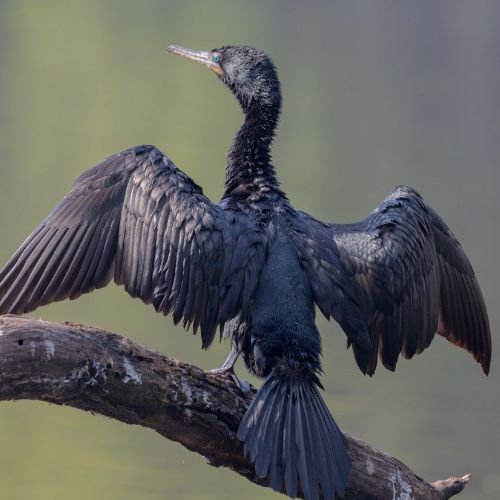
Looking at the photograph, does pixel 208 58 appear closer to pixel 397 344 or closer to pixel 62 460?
pixel 397 344

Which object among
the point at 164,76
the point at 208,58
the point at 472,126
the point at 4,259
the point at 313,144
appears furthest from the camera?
the point at 164,76

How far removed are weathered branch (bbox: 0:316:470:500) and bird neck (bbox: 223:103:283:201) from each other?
753 millimetres

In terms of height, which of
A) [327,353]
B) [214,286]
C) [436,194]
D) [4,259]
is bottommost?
[214,286]

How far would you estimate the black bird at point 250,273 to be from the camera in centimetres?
413

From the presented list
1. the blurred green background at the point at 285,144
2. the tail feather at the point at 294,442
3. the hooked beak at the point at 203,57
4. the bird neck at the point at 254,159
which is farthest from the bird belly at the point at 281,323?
the blurred green background at the point at 285,144

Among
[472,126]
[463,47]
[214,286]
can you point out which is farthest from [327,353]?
[463,47]

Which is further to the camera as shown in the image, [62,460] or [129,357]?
[62,460]

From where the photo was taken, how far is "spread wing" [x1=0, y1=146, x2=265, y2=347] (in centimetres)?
430

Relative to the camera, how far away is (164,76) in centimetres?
1728

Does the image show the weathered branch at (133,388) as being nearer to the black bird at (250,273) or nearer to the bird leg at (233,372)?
the bird leg at (233,372)

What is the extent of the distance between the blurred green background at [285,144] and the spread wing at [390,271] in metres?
2.61

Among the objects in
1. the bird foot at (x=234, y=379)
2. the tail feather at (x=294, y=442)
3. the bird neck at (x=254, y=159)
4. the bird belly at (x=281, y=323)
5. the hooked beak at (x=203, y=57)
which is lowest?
the tail feather at (x=294, y=442)

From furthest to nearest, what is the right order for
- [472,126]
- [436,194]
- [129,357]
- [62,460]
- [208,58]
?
[472,126] < [436,194] < [62,460] < [208,58] < [129,357]

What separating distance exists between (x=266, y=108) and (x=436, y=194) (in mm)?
7711
